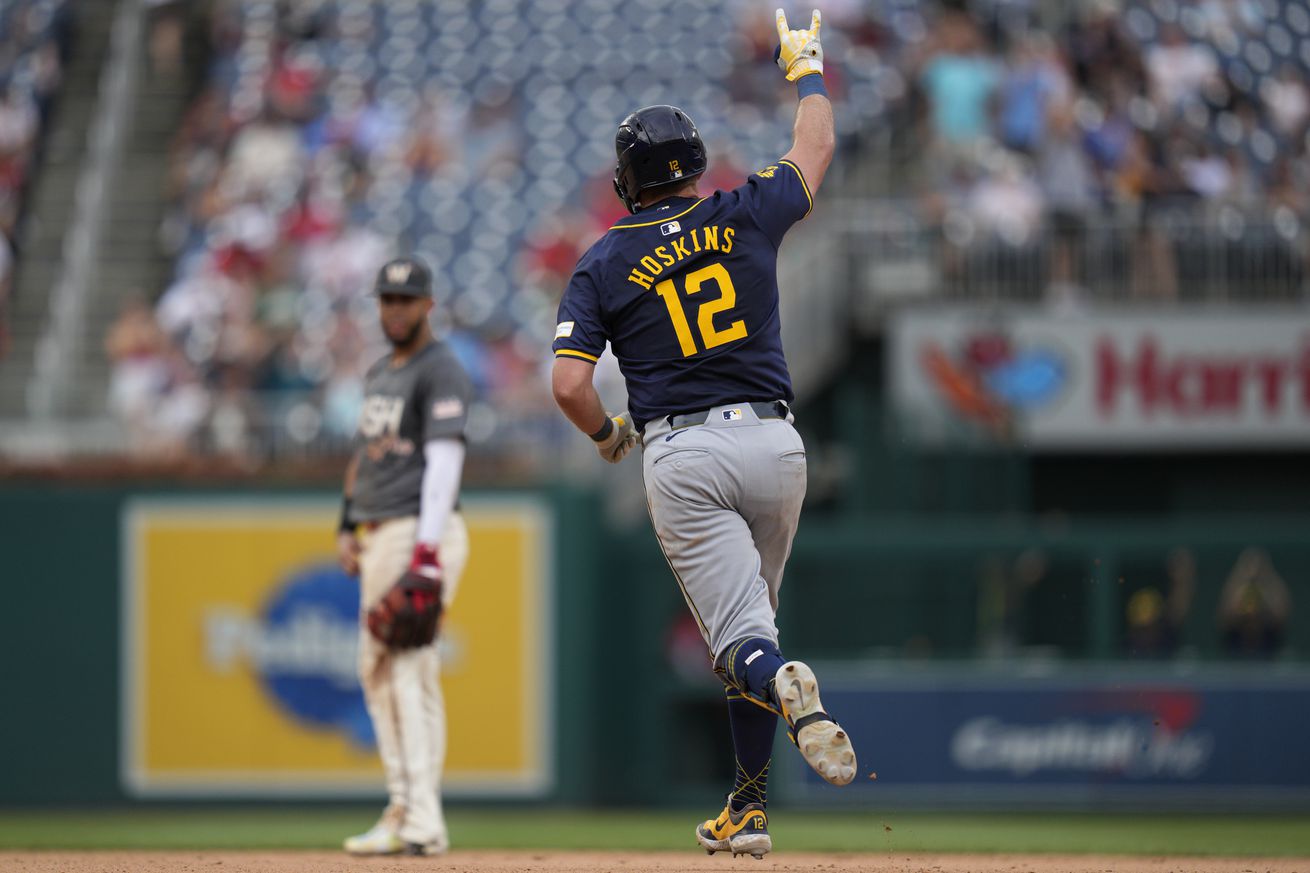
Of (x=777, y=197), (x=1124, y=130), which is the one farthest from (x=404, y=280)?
(x=1124, y=130)

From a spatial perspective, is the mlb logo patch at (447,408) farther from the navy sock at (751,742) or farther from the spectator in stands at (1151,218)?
the spectator in stands at (1151,218)

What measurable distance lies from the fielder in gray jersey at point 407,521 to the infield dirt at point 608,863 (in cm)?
32

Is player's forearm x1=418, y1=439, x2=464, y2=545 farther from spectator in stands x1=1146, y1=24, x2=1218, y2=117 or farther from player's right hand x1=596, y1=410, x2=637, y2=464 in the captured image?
A: spectator in stands x1=1146, y1=24, x2=1218, y2=117

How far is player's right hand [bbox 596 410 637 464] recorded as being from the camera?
605 centimetres

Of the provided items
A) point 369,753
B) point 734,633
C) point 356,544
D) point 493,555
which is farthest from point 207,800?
point 734,633

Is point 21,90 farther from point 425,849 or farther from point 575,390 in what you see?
point 575,390

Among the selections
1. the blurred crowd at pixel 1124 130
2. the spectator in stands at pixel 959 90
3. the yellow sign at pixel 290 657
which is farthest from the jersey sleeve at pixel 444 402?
the spectator in stands at pixel 959 90

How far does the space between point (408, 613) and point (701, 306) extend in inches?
83.8

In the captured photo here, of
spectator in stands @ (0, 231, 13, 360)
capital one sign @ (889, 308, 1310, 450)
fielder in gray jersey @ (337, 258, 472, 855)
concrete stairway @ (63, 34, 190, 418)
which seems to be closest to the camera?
fielder in gray jersey @ (337, 258, 472, 855)

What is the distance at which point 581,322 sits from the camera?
583 cm

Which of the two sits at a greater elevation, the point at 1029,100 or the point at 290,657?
the point at 1029,100

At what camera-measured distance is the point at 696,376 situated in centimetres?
587

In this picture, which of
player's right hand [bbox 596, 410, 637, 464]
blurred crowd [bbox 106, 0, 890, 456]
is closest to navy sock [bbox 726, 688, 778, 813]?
player's right hand [bbox 596, 410, 637, 464]

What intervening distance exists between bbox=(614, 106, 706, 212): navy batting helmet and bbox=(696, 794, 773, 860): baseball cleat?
6.49 ft
